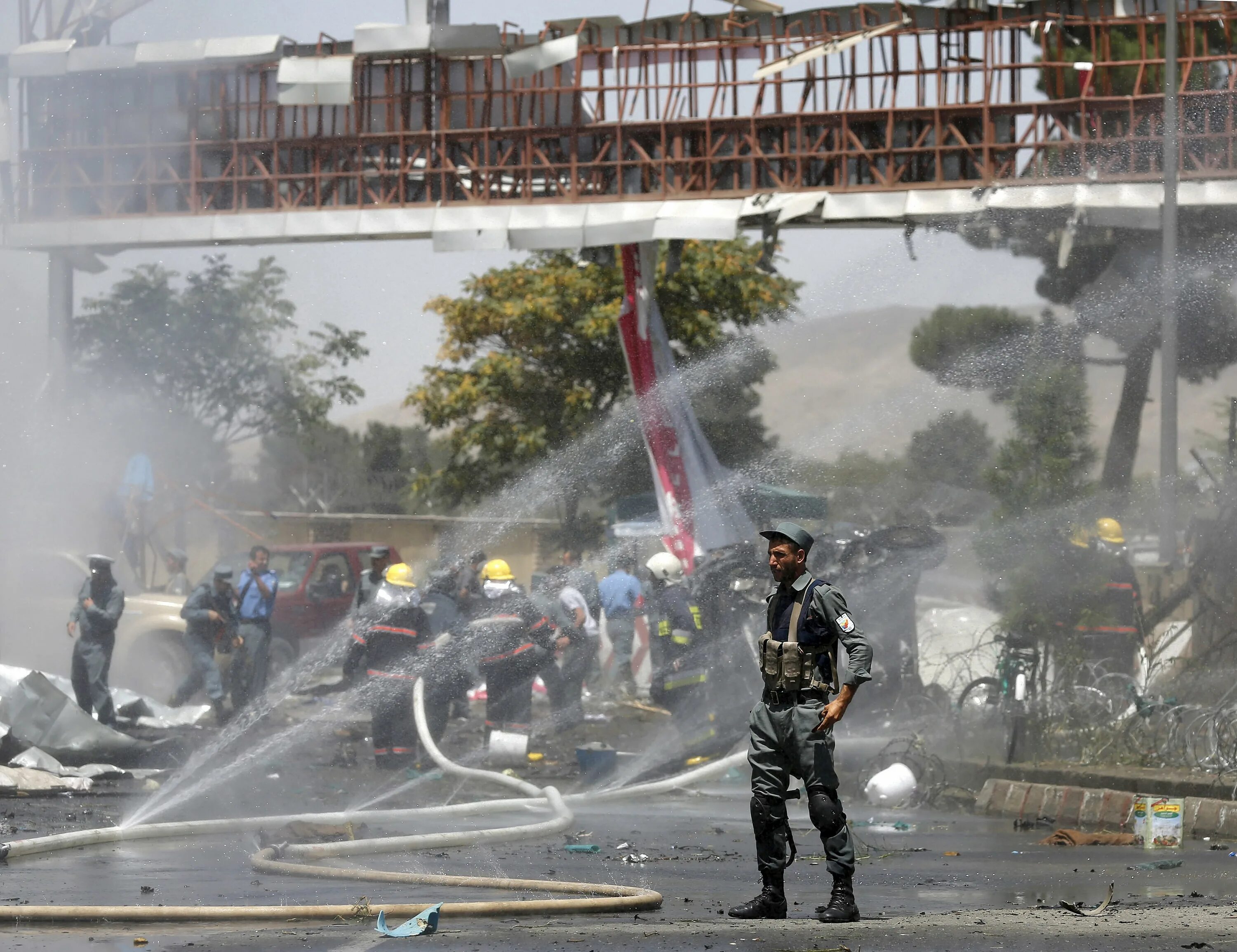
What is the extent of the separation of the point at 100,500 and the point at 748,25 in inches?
389

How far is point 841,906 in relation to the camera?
5.56 m

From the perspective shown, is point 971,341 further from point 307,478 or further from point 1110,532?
point 307,478

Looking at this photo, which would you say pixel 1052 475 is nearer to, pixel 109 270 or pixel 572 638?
pixel 572 638

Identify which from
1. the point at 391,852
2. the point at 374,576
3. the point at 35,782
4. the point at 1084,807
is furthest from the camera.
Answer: the point at 374,576

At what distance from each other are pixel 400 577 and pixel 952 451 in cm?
617

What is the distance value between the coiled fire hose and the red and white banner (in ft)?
12.9

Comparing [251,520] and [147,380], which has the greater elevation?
[147,380]

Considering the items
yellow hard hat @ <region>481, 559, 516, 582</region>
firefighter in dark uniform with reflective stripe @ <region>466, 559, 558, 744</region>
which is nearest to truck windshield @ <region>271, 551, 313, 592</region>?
yellow hard hat @ <region>481, 559, 516, 582</region>

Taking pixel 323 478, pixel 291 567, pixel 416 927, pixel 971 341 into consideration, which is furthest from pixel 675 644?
pixel 323 478

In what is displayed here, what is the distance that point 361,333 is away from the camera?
26.7 meters

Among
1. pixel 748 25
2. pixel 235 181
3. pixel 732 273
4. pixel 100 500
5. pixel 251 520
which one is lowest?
pixel 251 520

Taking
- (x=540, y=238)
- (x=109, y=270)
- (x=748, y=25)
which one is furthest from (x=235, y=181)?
(x=748, y=25)

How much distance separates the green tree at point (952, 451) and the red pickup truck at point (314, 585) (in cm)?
545

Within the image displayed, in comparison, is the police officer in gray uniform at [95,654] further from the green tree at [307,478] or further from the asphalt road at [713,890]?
the green tree at [307,478]
